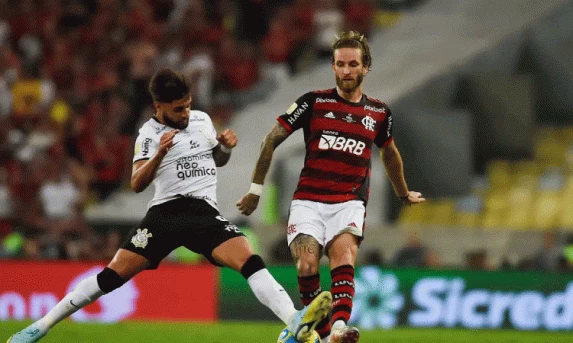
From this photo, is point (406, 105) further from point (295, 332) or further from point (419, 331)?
point (295, 332)

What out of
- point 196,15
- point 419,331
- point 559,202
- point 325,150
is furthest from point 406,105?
point 325,150

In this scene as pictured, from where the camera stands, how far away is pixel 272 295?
879cm

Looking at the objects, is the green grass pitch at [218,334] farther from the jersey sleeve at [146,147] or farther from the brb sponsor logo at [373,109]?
the brb sponsor logo at [373,109]

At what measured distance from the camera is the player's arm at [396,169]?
9758 millimetres

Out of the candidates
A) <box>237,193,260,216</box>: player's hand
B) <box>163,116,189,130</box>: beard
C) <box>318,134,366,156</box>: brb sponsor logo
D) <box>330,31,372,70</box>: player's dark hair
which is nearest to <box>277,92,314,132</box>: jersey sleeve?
<box>318,134,366,156</box>: brb sponsor logo

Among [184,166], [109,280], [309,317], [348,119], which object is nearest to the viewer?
[309,317]

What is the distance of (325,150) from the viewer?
30.5 ft

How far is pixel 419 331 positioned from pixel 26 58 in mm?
9568

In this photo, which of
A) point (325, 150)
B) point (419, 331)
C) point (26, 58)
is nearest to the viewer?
point (325, 150)

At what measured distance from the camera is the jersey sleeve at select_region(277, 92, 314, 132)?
9352mm

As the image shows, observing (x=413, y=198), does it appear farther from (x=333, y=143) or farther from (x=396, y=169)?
(x=333, y=143)

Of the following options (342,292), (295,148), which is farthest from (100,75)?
(342,292)

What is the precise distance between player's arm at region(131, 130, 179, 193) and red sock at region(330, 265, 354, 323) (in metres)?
1.50

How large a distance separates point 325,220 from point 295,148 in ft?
33.7
